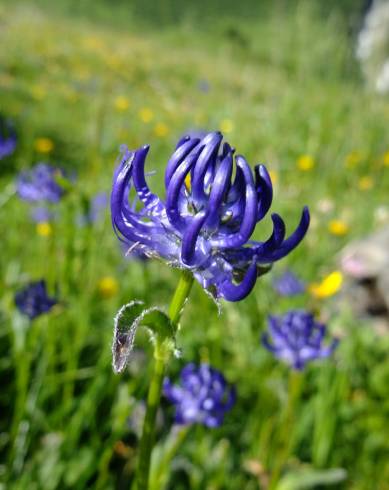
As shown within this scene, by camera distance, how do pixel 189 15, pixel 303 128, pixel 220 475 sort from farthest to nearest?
pixel 303 128
pixel 189 15
pixel 220 475

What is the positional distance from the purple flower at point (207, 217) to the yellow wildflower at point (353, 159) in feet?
16.2

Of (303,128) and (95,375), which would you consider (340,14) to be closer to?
(303,128)

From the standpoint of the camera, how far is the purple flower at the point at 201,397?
148cm

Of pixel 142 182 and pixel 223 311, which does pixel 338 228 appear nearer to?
pixel 223 311

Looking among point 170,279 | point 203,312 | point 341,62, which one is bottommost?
point 203,312

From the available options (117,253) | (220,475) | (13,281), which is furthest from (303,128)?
(220,475)

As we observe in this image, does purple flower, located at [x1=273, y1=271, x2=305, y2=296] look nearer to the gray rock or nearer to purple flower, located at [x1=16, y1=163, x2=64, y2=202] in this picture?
the gray rock

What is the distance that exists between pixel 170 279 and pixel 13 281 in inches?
46.4

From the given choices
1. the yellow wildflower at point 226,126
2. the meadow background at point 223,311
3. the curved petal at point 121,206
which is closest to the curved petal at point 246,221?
the curved petal at point 121,206

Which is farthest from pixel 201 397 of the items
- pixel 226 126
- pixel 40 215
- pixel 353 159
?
pixel 226 126

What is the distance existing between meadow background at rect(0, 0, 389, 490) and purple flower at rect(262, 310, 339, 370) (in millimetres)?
209

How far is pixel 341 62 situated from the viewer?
17.9ft

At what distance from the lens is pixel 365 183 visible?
516 cm

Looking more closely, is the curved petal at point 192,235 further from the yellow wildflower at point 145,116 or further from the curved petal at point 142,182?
the yellow wildflower at point 145,116
